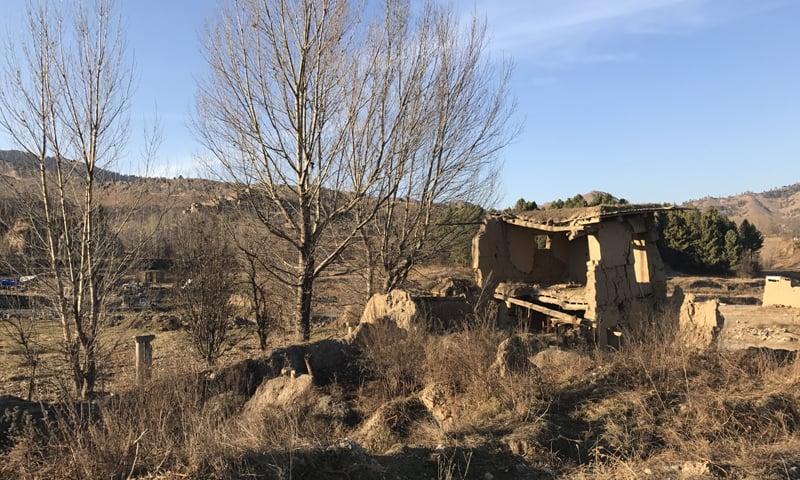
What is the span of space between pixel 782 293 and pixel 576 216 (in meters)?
17.3

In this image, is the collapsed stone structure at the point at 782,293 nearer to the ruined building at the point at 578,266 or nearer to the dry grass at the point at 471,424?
the ruined building at the point at 578,266

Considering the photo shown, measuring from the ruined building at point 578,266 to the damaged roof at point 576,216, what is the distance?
0.8 inches

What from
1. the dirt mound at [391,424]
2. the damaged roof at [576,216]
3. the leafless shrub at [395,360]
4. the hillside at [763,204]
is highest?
the hillside at [763,204]

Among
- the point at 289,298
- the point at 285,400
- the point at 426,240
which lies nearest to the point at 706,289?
the point at 426,240

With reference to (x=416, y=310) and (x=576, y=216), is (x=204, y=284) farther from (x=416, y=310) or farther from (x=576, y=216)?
(x=576, y=216)

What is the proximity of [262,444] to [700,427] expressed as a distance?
399 cm

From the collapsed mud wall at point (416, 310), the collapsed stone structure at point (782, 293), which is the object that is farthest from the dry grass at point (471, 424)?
the collapsed stone structure at point (782, 293)

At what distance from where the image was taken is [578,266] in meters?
14.2

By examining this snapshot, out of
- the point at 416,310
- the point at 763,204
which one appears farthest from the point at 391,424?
the point at 763,204

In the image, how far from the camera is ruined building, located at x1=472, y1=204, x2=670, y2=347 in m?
11.0

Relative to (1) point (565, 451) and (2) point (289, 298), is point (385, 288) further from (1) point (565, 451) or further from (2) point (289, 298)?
(1) point (565, 451)

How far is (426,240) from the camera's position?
54.4 ft

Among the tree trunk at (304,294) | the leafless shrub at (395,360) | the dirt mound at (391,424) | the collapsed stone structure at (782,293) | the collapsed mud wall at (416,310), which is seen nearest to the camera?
the dirt mound at (391,424)

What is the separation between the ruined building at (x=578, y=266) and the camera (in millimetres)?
11039
